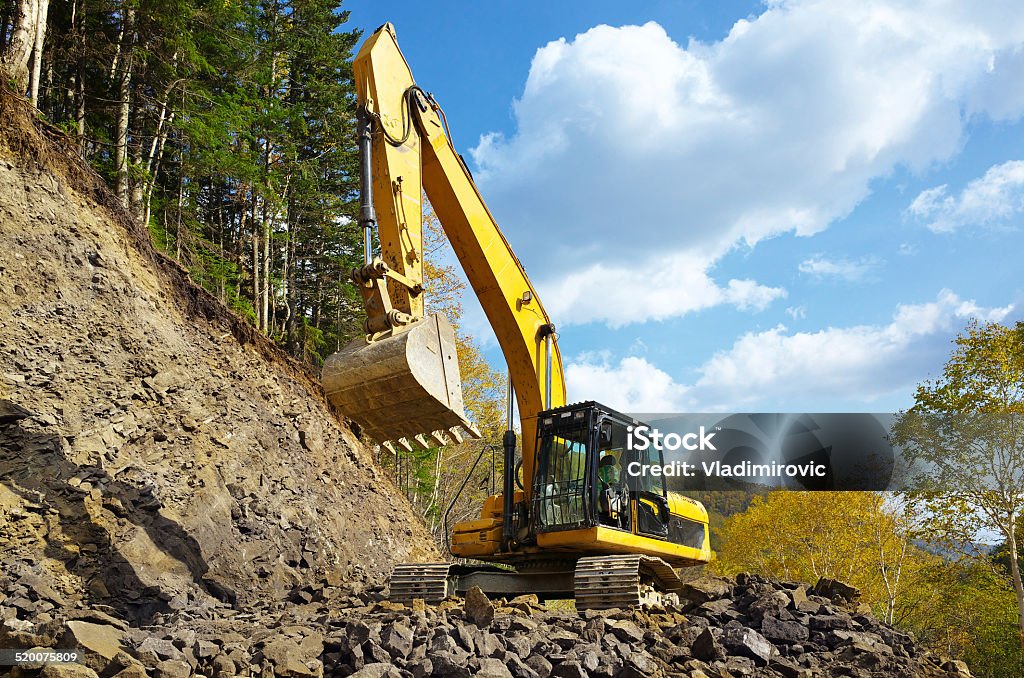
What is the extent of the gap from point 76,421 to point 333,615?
4.98m

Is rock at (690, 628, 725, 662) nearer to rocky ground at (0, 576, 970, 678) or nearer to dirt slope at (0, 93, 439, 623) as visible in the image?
rocky ground at (0, 576, 970, 678)

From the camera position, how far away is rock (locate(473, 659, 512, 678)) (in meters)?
6.21

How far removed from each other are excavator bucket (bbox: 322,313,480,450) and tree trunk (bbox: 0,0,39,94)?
34.5ft

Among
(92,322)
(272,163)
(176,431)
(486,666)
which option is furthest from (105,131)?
(486,666)

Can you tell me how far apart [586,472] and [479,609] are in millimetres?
2531

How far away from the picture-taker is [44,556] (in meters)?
9.51

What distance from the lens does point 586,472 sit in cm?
994

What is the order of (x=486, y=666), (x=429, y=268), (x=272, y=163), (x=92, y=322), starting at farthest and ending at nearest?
(x=429, y=268) → (x=272, y=163) → (x=92, y=322) → (x=486, y=666)

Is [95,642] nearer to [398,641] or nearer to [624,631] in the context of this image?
[398,641]

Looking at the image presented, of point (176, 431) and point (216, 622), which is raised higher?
point (176, 431)

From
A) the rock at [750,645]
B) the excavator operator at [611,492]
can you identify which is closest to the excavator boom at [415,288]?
the excavator operator at [611,492]

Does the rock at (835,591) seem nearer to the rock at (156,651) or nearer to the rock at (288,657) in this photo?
the rock at (288,657)

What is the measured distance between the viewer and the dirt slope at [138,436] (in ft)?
33.0

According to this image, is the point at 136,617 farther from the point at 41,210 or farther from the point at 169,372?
the point at 41,210
